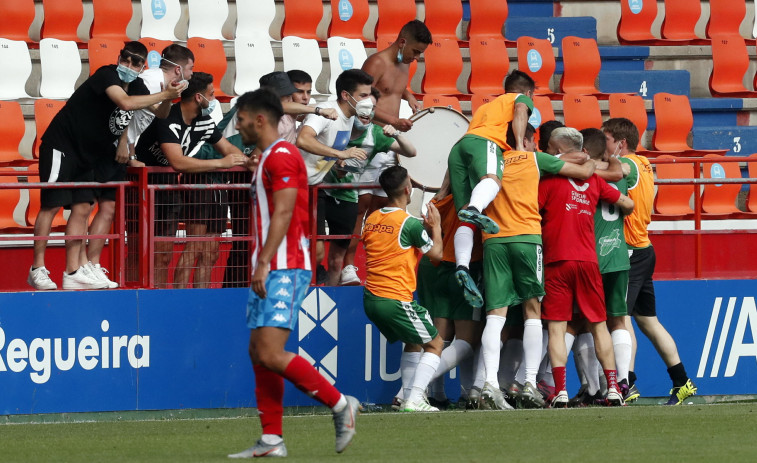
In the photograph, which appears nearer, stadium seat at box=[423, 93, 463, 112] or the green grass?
the green grass

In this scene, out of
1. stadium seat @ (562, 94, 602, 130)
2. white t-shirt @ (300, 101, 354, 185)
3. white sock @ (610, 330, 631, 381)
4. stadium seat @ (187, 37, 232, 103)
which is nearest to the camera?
white t-shirt @ (300, 101, 354, 185)

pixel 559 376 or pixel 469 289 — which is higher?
pixel 469 289

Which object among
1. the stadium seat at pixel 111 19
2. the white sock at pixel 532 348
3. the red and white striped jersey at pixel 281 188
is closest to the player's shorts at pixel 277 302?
the red and white striped jersey at pixel 281 188

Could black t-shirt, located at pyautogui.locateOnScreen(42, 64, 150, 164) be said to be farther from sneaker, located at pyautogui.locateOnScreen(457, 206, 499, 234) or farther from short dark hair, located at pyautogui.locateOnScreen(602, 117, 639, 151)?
short dark hair, located at pyautogui.locateOnScreen(602, 117, 639, 151)

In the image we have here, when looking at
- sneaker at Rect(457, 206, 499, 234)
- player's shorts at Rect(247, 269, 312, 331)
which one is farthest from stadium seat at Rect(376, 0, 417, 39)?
player's shorts at Rect(247, 269, 312, 331)

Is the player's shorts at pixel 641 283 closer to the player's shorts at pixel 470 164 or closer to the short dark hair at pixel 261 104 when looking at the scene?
the player's shorts at pixel 470 164

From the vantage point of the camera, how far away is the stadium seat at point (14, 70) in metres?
12.9

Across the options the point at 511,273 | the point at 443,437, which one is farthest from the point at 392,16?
the point at 443,437

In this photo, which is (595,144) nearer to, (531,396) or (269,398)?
(531,396)

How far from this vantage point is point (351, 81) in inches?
374

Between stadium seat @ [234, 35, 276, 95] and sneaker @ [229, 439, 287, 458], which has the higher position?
stadium seat @ [234, 35, 276, 95]

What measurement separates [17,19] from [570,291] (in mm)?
7173

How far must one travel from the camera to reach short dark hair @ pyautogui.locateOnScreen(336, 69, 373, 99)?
31.1ft

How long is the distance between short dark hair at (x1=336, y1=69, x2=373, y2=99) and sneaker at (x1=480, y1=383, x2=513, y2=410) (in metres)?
2.39
